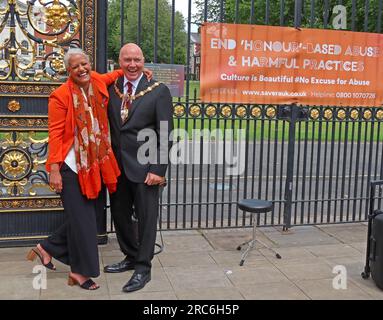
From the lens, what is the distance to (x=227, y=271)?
15.1 ft

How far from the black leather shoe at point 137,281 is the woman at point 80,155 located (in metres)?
0.29

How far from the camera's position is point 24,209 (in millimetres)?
5102

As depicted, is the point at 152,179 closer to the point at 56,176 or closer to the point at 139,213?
the point at 139,213

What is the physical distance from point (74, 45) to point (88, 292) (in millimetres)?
2532

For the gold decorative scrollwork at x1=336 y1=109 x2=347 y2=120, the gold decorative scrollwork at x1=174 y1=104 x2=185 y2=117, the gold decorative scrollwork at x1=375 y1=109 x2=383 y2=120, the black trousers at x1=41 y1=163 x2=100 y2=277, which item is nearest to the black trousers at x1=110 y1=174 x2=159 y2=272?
the black trousers at x1=41 y1=163 x2=100 y2=277

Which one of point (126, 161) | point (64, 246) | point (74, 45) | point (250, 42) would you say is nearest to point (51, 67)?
point (74, 45)

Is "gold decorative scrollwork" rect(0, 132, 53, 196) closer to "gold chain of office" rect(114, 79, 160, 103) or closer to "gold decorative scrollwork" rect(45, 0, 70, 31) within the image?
"gold decorative scrollwork" rect(45, 0, 70, 31)

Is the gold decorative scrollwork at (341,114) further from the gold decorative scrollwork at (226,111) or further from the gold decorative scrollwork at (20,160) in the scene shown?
the gold decorative scrollwork at (20,160)

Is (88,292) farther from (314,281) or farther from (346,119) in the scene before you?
(346,119)

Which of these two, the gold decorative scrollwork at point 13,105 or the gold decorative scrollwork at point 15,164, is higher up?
the gold decorative scrollwork at point 13,105

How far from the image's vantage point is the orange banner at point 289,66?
18.1 ft

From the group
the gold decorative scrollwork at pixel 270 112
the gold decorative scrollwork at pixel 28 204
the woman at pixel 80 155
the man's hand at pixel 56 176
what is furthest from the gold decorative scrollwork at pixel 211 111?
the man's hand at pixel 56 176

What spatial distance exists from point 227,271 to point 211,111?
6.34 feet

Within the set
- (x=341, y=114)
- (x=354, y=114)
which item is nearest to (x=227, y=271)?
(x=341, y=114)
